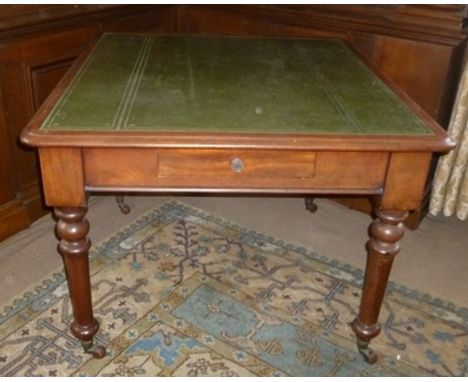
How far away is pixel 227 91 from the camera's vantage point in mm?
1688

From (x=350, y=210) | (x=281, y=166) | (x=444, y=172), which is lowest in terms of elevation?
(x=350, y=210)

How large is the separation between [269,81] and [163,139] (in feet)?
1.93

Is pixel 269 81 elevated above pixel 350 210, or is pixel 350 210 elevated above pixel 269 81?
pixel 269 81

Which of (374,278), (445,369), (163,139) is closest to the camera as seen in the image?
(163,139)

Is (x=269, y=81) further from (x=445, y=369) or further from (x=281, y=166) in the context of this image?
(x=445, y=369)

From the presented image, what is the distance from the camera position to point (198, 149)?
1.42 metres

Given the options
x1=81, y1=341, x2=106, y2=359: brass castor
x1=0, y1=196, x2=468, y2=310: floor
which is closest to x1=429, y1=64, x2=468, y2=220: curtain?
x1=0, y1=196, x2=468, y2=310: floor

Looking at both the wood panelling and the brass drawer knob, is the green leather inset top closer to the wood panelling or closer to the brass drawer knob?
the brass drawer knob

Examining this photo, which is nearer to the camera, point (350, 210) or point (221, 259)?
point (221, 259)

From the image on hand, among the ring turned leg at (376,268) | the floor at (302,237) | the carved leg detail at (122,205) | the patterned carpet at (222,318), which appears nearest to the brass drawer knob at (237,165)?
the ring turned leg at (376,268)

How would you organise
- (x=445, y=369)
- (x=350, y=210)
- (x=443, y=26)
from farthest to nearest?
(x=350, y=210) → (x=443, y=26) → (x=445, y=369)

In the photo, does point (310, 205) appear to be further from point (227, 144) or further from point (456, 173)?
point (227, 144)

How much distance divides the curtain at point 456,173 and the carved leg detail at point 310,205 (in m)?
0.61

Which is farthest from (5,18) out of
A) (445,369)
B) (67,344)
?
(445,369)
